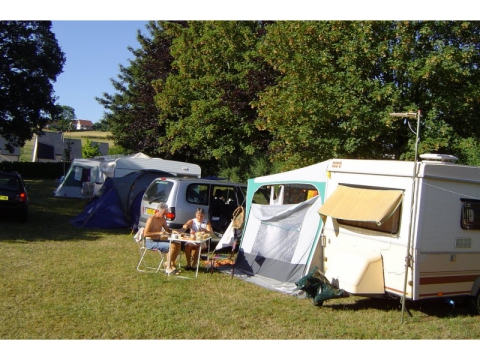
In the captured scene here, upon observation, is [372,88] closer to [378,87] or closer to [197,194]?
[378,87]

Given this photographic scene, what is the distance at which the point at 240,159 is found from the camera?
22.3m

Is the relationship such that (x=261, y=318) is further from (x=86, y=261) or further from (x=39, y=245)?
(x=39, y=245)

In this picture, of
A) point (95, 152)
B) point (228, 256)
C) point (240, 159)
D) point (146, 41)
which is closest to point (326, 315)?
point (228, 256)

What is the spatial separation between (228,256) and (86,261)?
A: 9.43ft

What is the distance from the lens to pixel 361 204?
7.30 meters

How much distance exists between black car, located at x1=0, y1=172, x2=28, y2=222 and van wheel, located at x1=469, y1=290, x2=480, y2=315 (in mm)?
11558

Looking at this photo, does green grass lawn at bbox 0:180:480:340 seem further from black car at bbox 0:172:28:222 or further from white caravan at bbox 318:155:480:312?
black car at bbox 0:172:28:222

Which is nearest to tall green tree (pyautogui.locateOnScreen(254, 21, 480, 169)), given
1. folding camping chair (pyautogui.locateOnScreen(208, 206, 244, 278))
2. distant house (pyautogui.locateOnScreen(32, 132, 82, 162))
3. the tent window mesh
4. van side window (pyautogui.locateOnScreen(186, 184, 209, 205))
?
van side window (pyautogui.locateOnScreen(186, 184, 209, 205))

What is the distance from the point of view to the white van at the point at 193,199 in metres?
10.9

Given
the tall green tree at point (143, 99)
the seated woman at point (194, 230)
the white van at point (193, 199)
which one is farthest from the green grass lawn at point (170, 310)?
the tall green tree at point (143, 99)

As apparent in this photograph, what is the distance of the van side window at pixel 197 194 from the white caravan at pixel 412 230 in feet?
13.8

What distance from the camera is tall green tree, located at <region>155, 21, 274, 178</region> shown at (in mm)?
21312

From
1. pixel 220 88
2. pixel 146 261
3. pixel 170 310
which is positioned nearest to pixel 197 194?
pixel 146 261

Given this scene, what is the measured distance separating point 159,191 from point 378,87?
5.83m
